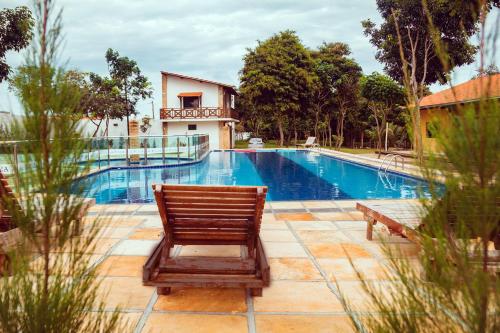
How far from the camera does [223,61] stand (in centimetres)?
5378

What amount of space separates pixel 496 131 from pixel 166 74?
1328 inches

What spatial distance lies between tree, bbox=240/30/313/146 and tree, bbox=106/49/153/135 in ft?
31.0

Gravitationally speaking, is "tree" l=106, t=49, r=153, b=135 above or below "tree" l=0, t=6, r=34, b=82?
above

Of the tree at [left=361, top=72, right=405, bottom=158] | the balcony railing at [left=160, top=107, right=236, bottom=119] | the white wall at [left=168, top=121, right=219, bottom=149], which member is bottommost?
the white wall at [left=168, top=121, right=219, bottom=149]

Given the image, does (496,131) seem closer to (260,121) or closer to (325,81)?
(325,81)

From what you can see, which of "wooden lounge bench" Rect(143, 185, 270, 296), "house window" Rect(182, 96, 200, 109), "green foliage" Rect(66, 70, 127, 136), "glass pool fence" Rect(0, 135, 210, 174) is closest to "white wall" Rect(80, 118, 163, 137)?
"green foliage" Rect(66, 70, 127, 136)

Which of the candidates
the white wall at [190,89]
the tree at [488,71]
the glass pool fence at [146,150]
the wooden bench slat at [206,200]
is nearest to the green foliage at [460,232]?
the tree at [488,71]

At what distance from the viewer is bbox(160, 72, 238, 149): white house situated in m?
32.5

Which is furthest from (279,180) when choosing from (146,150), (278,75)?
(278,75)

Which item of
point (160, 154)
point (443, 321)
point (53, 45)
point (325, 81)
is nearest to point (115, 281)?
point (53, 45)

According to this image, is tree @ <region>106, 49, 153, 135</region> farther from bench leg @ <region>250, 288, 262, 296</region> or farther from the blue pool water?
bench leg @ <region>250, 288, 262, 296</region>

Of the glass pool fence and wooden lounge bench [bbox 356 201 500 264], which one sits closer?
wooden lounge bench [bbox 356 201 500 264]

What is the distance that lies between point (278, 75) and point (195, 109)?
8129 millimetres

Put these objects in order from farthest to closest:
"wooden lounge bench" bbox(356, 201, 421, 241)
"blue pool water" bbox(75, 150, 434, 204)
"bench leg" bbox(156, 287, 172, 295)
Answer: "blue pool water" bbox(75, 150, 434, 204)
"wooden lounge bench" bbox(356, 201, 421, 241)
"bench leg" bbox(156, 287, 172, 295)
